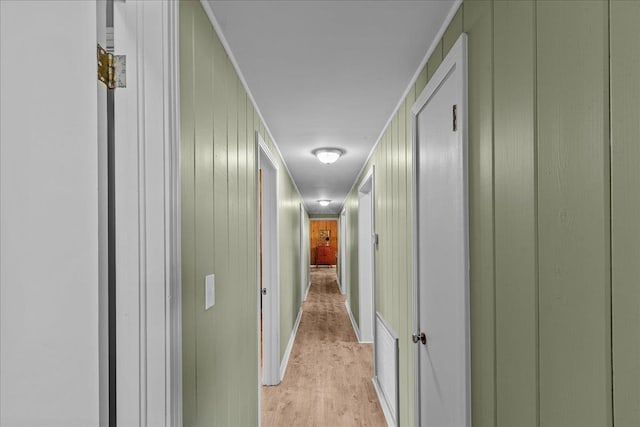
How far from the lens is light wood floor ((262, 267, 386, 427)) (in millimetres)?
2971

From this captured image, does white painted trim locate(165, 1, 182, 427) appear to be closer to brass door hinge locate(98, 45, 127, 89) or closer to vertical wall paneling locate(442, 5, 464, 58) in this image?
brass door hinge locate(98, 45, 127, 89)

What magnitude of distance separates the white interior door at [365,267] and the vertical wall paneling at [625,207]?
4136 millimetres

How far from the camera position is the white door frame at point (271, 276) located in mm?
3562

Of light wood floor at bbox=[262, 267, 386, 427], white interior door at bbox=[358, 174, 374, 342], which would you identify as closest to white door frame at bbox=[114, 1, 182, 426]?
light wood floor at bbox=[262, 267, 386, 427]

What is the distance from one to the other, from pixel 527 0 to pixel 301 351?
4483mm

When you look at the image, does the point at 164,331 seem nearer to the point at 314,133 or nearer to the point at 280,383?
the point at 314,133

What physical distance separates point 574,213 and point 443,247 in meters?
0.84

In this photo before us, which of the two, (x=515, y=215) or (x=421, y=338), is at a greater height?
(x=515, y=215)

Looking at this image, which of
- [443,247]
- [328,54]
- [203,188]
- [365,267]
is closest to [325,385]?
[365,267]

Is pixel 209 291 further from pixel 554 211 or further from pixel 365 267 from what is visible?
pixel 365 267

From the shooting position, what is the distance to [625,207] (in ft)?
2.05

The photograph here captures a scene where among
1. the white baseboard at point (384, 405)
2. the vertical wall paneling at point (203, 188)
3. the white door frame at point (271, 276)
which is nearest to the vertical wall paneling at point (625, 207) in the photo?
the vertical wall paneling at point (203, 188)

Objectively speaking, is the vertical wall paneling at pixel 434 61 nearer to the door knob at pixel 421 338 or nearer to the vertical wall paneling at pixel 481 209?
the vertical wall paneling at pixel 481 209

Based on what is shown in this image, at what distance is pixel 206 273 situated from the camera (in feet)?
4.66
